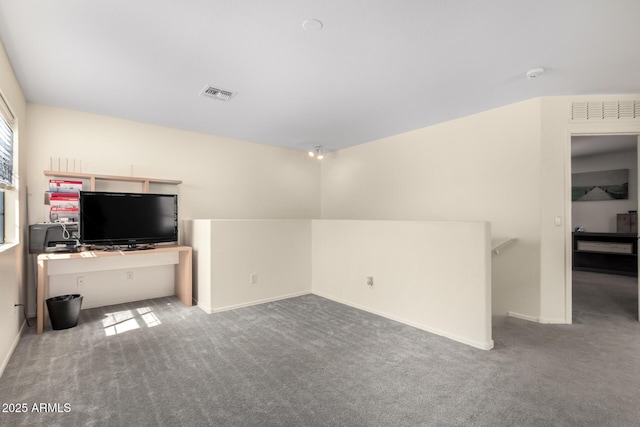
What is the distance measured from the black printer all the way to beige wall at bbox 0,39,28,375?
0.10 meters

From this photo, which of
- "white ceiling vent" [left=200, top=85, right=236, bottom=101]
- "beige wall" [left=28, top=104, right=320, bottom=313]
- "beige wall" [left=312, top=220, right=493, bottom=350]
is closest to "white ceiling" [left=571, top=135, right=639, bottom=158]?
"beige wall" [left=312, top=220, right=493, bottom=350]

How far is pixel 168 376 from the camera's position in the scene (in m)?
2.16

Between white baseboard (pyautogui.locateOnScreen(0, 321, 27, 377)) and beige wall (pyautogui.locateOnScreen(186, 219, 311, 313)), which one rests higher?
beige wall (pyautogui.locateOnScreen(186, 219, 311, 313))

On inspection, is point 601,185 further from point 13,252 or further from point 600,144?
point 13,252

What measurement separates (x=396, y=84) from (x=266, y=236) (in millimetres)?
2491

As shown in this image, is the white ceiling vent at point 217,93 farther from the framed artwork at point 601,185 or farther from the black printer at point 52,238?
the framed artwork at point 601,185

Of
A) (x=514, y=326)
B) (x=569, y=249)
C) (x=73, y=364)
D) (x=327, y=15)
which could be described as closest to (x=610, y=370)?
(x=514, y=326)

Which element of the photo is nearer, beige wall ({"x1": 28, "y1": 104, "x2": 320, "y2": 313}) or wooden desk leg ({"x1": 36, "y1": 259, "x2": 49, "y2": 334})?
wooden desk leg ({"x1": 36, "y1": 259, "x2": 49, "y2": 334})

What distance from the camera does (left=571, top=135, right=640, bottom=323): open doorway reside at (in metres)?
5.59

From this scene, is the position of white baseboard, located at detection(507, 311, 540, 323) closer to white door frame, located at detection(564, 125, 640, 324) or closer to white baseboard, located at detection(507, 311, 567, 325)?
white baseboard, located at detection(507, 311, 567, 325)

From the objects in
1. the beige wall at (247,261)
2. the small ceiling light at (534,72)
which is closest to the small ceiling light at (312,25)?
the small ceiling light at (534,72)

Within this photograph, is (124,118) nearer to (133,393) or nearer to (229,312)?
(229,312)

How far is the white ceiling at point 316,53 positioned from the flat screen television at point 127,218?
3.53 feet

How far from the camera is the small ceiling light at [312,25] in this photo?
197 cm
